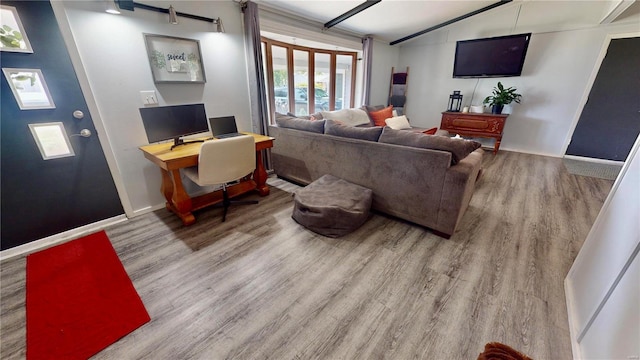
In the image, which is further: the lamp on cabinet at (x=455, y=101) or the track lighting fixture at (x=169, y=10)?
the lamp on cabinet at (x=455, y=101)

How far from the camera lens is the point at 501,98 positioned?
4102 mm

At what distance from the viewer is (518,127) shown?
441 centimetres

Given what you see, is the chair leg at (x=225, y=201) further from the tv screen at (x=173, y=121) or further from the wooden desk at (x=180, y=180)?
the tv screen at (x=173, y=121)

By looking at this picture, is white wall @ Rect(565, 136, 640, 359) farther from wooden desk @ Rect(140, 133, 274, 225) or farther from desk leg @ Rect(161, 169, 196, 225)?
desk leg @ Rect(161, 169, 196, 225)

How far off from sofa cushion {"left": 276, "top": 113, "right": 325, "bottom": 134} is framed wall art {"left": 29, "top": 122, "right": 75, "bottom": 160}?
6.54ft

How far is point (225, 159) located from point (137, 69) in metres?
1.20

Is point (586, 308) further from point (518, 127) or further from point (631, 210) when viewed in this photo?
point (518, 127)

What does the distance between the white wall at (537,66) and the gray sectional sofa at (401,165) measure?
319 cm

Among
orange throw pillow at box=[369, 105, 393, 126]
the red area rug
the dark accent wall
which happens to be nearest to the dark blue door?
the red area rug

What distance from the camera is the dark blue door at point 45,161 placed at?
166 cm

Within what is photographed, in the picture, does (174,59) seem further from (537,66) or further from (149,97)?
(537,66)

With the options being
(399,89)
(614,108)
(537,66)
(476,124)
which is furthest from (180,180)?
(614,108)

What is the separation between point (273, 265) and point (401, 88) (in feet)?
17.1

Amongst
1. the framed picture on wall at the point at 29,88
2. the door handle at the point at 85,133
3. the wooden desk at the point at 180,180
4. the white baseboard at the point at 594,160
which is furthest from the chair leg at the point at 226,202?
the white baseboard at the point at 594,160
